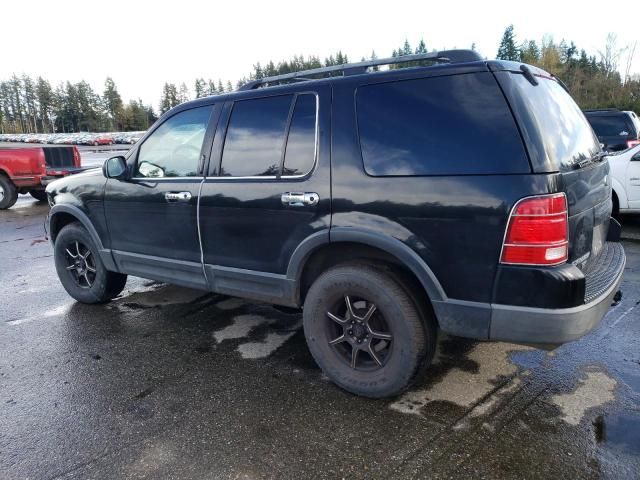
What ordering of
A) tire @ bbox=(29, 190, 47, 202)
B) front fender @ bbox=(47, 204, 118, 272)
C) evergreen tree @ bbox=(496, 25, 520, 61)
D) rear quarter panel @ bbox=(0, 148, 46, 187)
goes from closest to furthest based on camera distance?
front fender @ bbox=(47, 204, 118, 272) → rear quarter panel @ bbox=(0, 148, 46, 187) → tire @ bbox=(29, 190, 47, 202) → evergreen tree @ bbox=(496, 25, 520, 61)

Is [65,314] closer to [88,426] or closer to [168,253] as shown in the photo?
[168,253]

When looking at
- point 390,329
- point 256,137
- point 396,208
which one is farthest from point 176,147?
point 390,329

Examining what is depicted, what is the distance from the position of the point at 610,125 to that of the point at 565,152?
410 inches

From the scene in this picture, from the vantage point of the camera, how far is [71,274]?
16.3ft

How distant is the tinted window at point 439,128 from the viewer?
2.43 meters

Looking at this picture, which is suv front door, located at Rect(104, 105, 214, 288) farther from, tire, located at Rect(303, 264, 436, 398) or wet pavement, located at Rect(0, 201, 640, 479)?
tire, located at Rect(303, 264, 436, 398)

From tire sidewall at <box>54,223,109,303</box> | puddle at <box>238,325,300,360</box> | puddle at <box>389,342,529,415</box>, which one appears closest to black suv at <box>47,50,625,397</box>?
puddle at <box>389,342,529,415</box>

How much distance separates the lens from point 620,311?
4.23m

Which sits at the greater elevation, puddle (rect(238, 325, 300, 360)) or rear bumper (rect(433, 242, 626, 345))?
rear bumper (rect(433, 242, 626, 345))

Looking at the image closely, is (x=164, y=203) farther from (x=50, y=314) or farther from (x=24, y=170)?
(x=24, y=170)

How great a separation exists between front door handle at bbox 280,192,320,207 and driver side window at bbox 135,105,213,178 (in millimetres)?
973

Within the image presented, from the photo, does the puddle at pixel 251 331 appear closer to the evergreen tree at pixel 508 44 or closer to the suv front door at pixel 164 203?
the suv front door at pixel 164 203

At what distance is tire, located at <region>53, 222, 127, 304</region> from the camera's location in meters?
4.70

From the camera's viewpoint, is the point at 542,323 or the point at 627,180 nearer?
the point at 542,323
